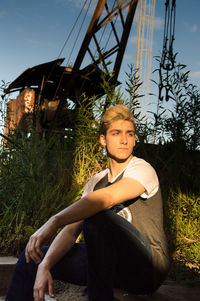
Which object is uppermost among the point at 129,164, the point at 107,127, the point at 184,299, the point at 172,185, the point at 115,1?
the point at 115,1

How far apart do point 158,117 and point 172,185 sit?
0.75 m

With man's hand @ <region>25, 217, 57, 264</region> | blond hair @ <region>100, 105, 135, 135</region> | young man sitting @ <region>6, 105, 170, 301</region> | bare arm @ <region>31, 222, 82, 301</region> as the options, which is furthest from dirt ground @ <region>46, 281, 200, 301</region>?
blond hair @ <region>100, 105, 135, 135</region>

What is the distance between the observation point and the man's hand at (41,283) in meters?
1.73

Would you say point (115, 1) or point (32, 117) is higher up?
point (115, 1)

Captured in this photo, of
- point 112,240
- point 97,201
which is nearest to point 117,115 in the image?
point 97,201

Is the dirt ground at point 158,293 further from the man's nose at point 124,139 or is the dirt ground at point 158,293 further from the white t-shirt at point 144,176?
the man's nose at point 124,139

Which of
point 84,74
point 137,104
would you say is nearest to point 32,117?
point 137,104

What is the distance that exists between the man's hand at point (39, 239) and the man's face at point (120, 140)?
61 cm

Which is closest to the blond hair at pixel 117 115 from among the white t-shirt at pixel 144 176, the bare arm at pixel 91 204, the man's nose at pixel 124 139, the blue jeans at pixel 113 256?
the man's nose at pixel 124 139

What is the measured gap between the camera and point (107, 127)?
6.89ft

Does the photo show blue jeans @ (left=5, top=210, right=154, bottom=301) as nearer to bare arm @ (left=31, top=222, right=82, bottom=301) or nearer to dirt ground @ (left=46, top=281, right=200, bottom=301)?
dirt ground @ (left=46, top=281, right=200, bottom=301)

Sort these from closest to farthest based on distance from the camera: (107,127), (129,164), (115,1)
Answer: (129,164) < (107,127) < (115,1)

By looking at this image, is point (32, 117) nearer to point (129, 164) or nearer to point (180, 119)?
point (180, 119)

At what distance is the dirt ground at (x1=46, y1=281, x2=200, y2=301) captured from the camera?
6.17ft
